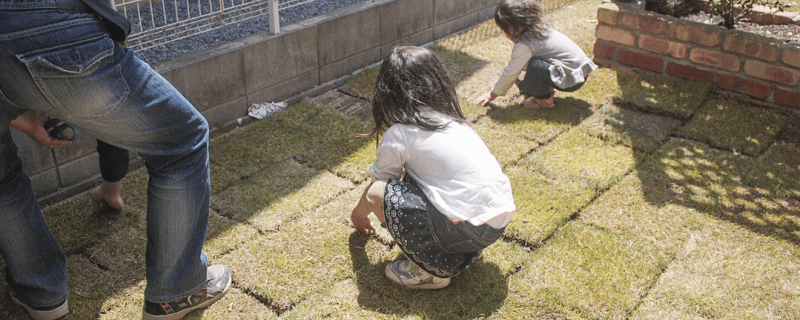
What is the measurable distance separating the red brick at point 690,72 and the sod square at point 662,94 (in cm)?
6

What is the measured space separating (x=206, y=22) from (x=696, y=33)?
3541 mm

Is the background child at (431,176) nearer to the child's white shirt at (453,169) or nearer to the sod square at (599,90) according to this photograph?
the child's white shirt at (453,169)

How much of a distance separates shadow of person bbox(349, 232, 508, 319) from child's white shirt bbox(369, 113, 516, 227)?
36 centimetres

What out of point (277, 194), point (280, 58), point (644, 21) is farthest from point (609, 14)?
point (277, 194)

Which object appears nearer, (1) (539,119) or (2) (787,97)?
(1) (539,119)

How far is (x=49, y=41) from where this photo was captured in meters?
1.75

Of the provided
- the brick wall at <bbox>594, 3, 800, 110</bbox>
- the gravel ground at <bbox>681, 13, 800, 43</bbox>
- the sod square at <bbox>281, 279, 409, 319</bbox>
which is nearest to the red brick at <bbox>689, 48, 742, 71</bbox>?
the brick wall at <bbox>594, 3, 800, 110</bbox>

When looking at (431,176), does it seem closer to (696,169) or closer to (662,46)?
(696,169)

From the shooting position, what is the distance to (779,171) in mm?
3447

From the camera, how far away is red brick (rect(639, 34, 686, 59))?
451 centimetres

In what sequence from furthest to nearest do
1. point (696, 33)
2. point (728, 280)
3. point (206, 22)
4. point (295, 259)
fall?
point (206, 22) < point (696, 33) < point (295, 259) < point (728, 280)

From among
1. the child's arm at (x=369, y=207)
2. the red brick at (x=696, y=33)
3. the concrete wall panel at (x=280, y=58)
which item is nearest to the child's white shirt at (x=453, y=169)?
the child's arm at (x=369, y=207)

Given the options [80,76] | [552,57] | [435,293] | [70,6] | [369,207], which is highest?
[70,6]

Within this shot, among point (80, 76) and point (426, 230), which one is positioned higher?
point (80, 76)
